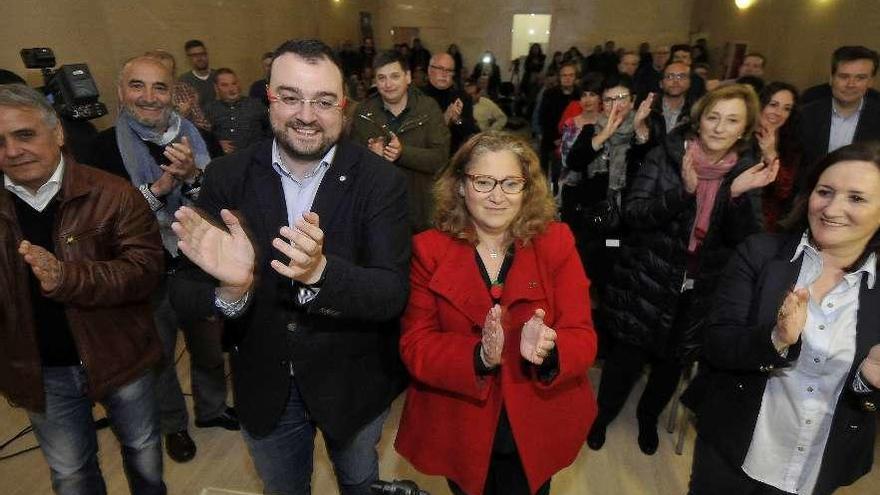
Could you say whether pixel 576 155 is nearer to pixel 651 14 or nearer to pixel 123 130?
pixel 123 130

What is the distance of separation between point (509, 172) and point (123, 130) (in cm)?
177

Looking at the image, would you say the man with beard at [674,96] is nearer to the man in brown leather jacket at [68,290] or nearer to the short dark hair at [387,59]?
the short dark hair at [387,59]

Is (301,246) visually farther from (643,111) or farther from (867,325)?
(643,111)

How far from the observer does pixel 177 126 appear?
2473 millimetres

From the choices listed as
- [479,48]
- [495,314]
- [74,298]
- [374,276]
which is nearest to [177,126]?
[74,298]

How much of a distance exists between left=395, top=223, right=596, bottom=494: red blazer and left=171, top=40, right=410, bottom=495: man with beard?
141mm

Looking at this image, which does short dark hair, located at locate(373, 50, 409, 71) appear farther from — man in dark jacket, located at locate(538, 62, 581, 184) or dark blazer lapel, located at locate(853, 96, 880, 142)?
man in dark jacket, located at locate(538, 62, 581, 184)

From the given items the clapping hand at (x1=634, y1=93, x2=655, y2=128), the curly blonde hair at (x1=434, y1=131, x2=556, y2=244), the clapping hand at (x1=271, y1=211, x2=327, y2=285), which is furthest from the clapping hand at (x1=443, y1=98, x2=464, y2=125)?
the clapping hand at (x1=271, y1=211, x2=327, y2=285)

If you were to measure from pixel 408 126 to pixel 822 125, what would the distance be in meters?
2.73

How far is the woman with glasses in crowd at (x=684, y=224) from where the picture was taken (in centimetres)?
233

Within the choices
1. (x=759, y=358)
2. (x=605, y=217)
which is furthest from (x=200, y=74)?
(x=759, y=358)

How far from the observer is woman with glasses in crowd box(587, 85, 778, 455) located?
91.7 inches

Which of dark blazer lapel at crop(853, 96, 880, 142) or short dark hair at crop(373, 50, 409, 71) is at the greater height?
short dark hair at crop(373, 50, 409, 71)

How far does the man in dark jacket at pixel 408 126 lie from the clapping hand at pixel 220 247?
176 cm
